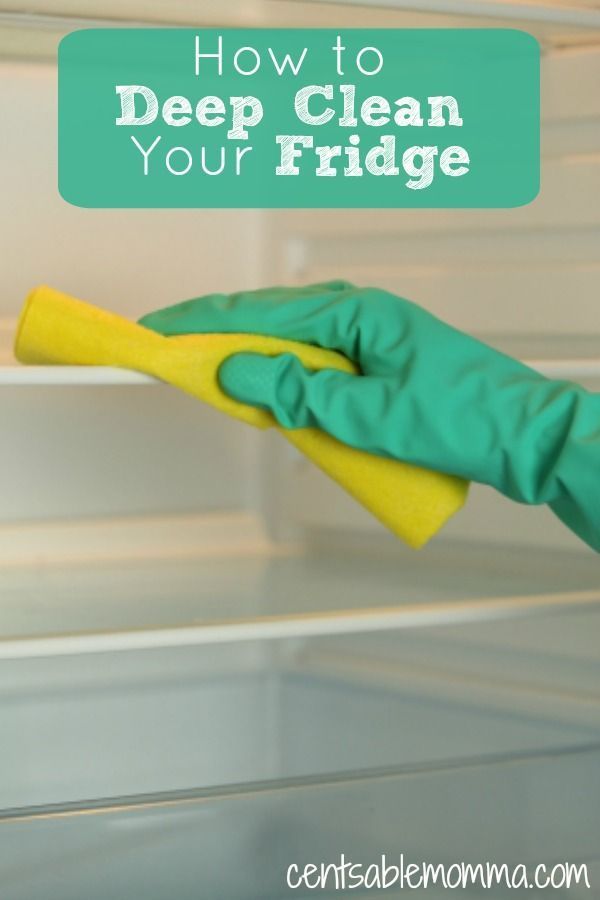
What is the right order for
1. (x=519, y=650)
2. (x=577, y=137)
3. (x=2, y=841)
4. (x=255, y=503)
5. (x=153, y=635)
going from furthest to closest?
(x=255, y=503) < (x=519, y=650) < (x=577, y=137) < (x=2, y=841) < (x=153, y=635)

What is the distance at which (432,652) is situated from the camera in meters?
1.73

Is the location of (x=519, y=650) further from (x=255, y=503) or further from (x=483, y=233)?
(x=483, y=233)

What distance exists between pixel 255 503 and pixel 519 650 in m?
0.40

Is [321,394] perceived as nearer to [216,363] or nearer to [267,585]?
[216,363]

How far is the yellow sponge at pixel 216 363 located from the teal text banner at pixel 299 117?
0.45 metres

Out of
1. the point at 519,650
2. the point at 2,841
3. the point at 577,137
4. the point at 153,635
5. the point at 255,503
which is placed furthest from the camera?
the point at 255,503

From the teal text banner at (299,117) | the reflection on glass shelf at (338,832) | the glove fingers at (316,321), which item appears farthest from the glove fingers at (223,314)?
the reflection on glass shelf at (338,832)

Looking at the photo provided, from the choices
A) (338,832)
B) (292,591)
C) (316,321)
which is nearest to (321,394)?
(316,321)

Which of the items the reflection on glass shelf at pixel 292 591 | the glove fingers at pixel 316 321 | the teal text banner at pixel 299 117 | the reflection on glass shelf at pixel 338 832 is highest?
the teal text banner at pixel 299 117

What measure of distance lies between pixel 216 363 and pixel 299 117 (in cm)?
65

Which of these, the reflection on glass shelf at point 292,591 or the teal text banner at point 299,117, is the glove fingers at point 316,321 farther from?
the teal text banner at point 299,117

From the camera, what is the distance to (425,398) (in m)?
1.10

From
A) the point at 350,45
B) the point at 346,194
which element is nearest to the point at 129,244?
the point at 346,194

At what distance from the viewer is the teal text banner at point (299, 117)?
1495 millimetres
